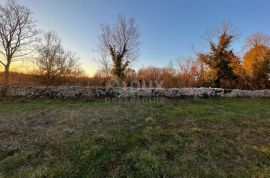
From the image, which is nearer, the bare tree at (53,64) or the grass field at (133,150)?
the grass field at (133,150)

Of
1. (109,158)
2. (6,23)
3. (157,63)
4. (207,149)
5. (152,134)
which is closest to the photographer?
(109,158)

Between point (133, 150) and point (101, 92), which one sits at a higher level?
point (101, 92)

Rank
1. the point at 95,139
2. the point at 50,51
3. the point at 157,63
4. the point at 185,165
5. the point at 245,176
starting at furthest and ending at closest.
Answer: the point at 157,63 → the point at 50,51 → the point at 95,139 → the point at 185,165 → the point at 245,176

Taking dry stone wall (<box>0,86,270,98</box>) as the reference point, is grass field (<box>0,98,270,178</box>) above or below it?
below

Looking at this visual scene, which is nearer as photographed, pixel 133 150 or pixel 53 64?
pixel 133 150

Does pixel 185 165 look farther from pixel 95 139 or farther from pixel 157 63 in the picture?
pixel 157 63

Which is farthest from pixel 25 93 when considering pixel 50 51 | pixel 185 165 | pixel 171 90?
pixel 185 165

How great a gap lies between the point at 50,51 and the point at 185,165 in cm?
1651

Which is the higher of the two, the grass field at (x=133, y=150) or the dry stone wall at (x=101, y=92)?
the dry stone wall at (x=101, y=92)

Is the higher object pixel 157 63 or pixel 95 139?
pixel 157 63

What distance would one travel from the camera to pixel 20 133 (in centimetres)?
433

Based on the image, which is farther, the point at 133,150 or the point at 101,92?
the point at 101,92

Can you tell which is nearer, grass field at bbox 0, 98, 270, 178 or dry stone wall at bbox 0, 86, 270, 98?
grass field at bbox 0, 98, 270, 178

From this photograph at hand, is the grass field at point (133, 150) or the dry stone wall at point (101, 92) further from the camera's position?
the dry stone wall at point (101, 92)
